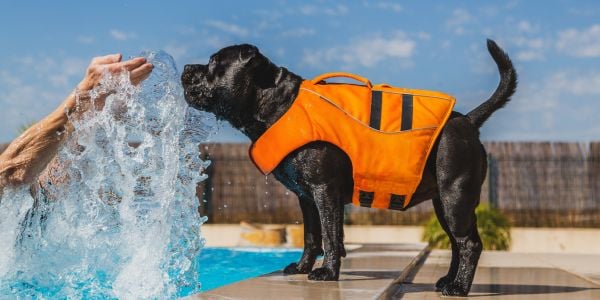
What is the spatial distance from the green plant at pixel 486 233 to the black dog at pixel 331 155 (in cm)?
738

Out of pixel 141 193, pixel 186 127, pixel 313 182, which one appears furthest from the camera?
pixel 141 193

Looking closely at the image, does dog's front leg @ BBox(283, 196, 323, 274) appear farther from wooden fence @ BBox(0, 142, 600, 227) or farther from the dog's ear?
wooden fence @ BBox(0, 142, 600, 227)

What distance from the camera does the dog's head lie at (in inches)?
174

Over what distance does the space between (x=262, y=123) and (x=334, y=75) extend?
1.94 feet

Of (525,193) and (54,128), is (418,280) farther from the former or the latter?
(525,193)

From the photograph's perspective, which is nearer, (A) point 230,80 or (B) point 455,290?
Answer: (B) point 455,290

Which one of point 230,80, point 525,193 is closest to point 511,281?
point 230,80

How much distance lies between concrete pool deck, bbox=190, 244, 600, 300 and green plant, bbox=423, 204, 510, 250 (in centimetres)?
337

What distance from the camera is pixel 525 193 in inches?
632

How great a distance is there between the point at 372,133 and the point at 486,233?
27.9ft

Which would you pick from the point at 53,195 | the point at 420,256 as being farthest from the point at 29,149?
the point at 420,256

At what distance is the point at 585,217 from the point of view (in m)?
15.7

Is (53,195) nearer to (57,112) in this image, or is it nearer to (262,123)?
(57,112)

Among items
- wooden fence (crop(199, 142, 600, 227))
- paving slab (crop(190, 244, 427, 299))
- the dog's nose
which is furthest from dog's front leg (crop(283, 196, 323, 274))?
wooden fence (crop(199, 142, 600, 227))
